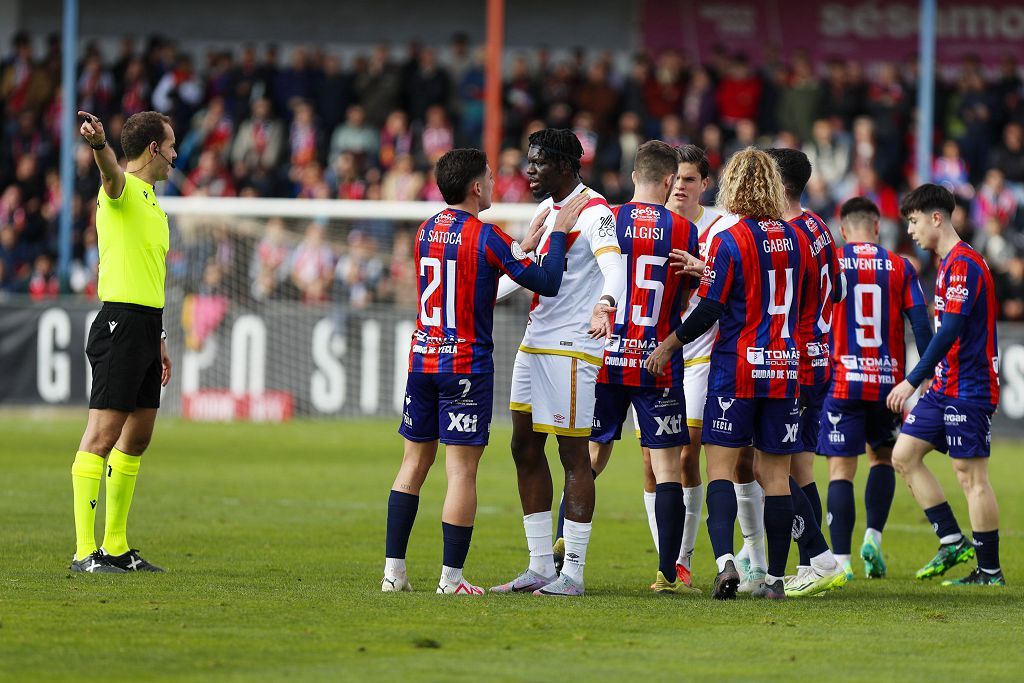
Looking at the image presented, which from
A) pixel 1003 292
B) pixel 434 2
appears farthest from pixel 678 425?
pixel 434 2

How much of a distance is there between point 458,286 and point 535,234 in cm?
61

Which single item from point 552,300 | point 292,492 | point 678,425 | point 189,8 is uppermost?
point 189,8

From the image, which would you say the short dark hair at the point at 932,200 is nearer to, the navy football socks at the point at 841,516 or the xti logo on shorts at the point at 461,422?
the navy football socks at the point at 841,516

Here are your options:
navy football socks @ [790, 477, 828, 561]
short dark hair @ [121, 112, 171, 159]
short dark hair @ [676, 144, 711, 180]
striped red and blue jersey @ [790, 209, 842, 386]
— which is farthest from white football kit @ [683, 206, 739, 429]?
short dark hair @ [121, 112, 171, 159]

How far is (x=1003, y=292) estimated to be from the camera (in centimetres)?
2162

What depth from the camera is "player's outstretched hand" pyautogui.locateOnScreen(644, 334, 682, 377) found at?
8203mm

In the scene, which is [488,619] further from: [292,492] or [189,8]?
[189,8]

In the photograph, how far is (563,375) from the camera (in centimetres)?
810

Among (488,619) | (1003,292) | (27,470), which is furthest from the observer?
(1003,292)

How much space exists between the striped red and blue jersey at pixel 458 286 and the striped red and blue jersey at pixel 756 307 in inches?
43.2

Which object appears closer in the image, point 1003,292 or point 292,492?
point 292,492

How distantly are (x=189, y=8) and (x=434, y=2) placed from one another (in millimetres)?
4989

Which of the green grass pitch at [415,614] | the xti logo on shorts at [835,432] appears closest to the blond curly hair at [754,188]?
the green grass pitch at [415,614]

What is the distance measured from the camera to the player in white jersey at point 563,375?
8.12m
